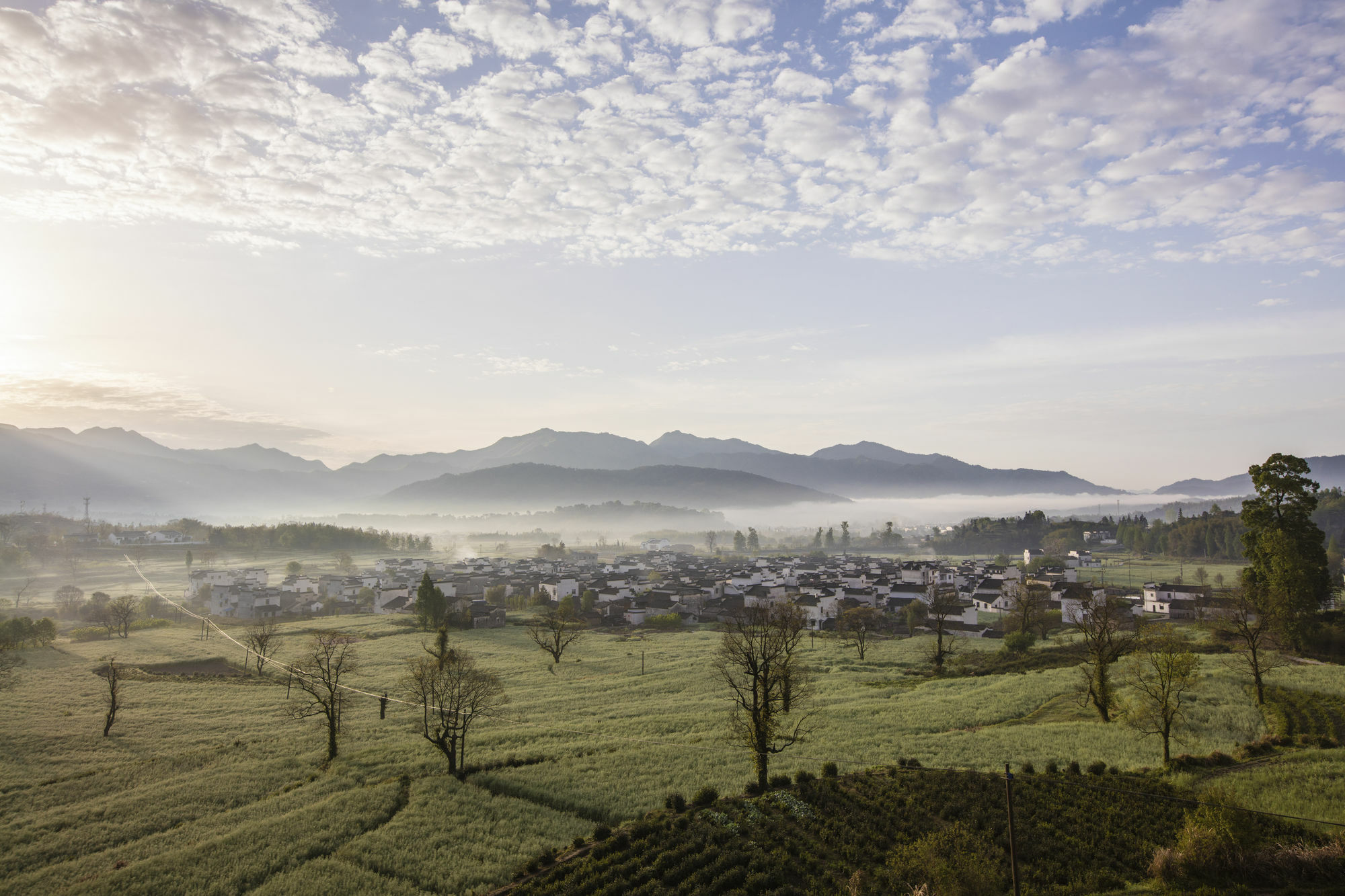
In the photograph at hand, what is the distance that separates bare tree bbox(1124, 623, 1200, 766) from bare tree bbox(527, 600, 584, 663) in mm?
51399

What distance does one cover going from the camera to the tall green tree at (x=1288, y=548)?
2063 inches

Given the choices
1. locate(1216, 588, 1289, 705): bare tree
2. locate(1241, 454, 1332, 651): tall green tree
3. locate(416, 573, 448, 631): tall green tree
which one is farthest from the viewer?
locate(416, 573, 448, 631): tall green tree

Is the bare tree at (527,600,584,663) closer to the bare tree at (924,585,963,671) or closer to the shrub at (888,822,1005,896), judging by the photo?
the bare tree at (924,585,963,671)

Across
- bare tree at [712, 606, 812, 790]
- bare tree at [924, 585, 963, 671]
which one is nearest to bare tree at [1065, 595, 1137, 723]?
bare tree at [924, 585, 963, 671]

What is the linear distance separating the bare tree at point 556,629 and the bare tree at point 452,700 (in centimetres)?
1951

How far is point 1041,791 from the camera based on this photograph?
27531 millimetres

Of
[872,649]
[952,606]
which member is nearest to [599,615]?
[872,649]

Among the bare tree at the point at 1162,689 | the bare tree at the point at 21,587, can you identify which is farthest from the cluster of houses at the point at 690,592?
the bare tree at the point at 1162,689

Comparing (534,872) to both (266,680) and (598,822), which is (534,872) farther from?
(266,680)

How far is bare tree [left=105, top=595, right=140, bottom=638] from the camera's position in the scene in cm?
8562

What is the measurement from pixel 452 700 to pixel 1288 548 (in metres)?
64.2

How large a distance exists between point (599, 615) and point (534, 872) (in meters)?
82.0

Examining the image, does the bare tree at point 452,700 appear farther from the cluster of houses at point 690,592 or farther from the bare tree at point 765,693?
the cluster of houses at point 690,592

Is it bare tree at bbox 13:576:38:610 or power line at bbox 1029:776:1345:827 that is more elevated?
power line at bbox 1029:776:1345:827
